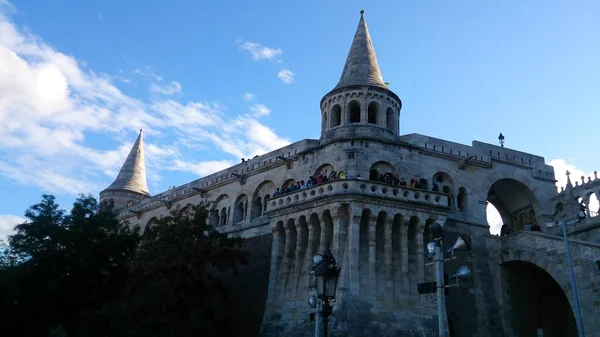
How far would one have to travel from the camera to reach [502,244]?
24.6m

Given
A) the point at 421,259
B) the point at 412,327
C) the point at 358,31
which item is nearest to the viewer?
the point at 412,327

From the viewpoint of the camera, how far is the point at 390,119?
2672 centimetres

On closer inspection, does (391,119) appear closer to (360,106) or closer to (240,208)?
(360,106)

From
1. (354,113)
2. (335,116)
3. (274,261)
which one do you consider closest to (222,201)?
(335,116)

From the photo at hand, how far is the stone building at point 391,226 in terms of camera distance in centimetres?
2091

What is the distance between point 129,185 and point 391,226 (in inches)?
1103

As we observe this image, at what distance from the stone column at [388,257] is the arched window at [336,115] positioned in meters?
6.45

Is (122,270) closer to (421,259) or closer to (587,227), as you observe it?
(421,259)

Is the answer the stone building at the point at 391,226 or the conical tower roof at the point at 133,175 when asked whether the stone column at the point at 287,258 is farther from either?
the conical tower roof at the point at 133,175

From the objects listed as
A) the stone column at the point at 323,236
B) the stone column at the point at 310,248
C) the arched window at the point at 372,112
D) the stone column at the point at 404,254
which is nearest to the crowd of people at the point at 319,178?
the stone column at the point at 323,236

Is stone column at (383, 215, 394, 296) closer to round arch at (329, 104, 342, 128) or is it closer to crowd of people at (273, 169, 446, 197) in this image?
crowd of people at (273, 169, 446, 197)

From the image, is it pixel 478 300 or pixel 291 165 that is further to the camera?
pixel 291 165

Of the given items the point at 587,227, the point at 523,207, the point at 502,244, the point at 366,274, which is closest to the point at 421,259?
the point at 366,274

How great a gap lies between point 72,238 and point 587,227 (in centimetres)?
2278
